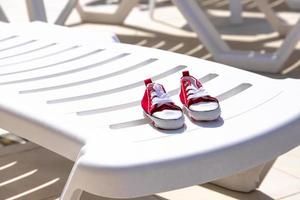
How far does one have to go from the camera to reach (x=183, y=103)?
1.55 m

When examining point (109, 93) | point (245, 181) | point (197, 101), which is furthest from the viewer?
point (245, 181)

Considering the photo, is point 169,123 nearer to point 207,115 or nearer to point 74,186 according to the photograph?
point 207,115

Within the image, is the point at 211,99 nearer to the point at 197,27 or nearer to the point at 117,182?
the point at 117,182

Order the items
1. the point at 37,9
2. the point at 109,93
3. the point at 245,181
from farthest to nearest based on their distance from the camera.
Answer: the point at 37,9
the point at 245,181
the point at 109,93

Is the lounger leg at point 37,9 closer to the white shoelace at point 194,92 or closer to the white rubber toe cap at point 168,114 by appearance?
the white shoelace at point 194,92

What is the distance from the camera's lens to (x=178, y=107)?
147 cm

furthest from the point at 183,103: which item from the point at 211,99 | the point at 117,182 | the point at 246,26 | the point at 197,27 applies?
the point at 246,26

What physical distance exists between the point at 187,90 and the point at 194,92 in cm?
4

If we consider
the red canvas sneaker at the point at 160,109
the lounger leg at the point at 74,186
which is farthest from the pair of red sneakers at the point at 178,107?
the lounger leg at the point at 74,186

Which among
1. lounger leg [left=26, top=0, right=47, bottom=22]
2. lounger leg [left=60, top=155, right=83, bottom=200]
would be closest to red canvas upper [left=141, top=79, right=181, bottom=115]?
lounger leg [left=60, top=155, right=83, bottom=200]

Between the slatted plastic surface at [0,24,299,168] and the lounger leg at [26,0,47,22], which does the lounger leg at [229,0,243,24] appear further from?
the slatted plastic surface at [0,24,299,168]

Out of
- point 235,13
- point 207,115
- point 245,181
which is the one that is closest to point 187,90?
point 207,115

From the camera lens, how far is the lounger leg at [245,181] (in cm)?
177

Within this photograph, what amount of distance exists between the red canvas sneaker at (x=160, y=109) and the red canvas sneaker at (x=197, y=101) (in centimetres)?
4
